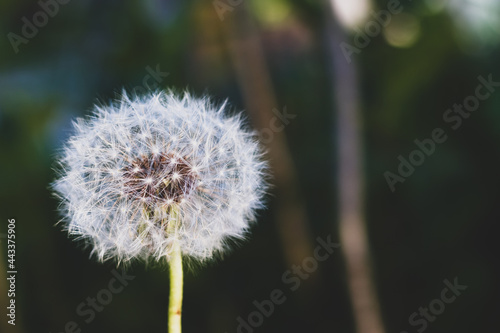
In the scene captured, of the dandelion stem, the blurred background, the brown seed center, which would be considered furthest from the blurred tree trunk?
the dandelion stem

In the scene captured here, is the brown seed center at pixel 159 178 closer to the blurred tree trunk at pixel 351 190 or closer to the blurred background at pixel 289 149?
the blurred tree trunk at pixel 351 190

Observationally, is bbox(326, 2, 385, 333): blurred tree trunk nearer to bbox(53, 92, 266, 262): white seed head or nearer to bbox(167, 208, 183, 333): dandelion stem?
bbox(53, 92, 266, 262): white seed head

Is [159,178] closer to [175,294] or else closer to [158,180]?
[158,180]

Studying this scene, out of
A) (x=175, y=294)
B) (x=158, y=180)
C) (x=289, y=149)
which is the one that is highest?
(x=289, y=149)

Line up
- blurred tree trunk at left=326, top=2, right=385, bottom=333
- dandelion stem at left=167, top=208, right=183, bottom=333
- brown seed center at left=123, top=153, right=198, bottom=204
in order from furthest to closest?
blurred tree trunk at left=326, top=2, right=385, bottom=333
brown seed center at left=123, top=153, right=198, bottom=204
dandelion stem at left=167, top=208, right=183, bottom=333

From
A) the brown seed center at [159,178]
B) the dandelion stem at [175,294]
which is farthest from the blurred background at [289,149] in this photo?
the dandelion stem at [175,294]

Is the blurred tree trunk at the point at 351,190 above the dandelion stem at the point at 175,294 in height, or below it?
above

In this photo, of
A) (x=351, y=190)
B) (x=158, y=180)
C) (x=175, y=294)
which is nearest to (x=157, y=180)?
(x=158, y=180)

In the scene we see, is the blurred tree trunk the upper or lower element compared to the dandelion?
upper
